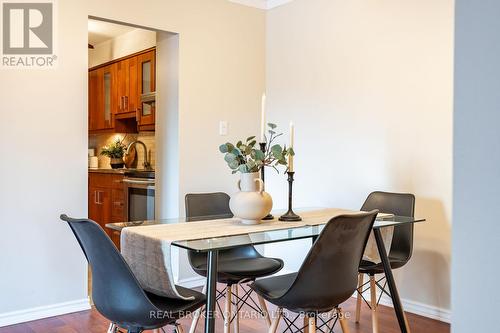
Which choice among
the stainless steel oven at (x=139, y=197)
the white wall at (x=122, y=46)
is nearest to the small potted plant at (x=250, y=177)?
the stainless steel oven at (x=139, y=197)

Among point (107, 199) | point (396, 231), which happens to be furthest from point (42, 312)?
point (396, 231)

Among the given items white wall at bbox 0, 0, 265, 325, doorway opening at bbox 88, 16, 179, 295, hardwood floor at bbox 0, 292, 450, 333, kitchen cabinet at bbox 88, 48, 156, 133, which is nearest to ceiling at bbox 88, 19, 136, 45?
doorway opening at bbox 88, 16, 179, 295

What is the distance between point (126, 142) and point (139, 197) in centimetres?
167

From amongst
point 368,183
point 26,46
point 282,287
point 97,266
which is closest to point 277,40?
point 368,183

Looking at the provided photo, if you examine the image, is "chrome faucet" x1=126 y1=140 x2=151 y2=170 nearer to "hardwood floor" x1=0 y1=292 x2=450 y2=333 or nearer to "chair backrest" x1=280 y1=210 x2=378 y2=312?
"hardwood floor" x1=0 y1=292 x2=450 y2=333

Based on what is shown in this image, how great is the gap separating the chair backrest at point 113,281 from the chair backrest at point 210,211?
859mm

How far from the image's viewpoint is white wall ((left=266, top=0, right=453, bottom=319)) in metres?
2.93

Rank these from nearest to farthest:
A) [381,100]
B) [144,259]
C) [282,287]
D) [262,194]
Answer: [144,259] < [282,287] < [262,194] < [381,100]

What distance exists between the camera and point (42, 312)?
2.92m

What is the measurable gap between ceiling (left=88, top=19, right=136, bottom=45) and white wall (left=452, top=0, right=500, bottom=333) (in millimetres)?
4138

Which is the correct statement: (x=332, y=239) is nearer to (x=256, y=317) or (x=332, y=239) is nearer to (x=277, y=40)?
(x=256, y=317)

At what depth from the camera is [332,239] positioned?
67.9 inches

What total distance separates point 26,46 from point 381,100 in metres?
2.35

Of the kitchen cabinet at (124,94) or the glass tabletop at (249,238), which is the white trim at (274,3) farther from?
the glass tabletop at (249,238)
